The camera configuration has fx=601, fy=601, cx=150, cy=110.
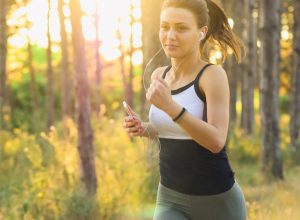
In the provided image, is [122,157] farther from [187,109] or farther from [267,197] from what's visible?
[187,109]

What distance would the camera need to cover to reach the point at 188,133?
Answer: 2672 mm

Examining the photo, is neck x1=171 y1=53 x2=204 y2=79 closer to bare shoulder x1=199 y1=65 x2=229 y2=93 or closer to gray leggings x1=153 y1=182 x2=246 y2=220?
bare shoulder x1=199 y1=65 x2=229 y2=93

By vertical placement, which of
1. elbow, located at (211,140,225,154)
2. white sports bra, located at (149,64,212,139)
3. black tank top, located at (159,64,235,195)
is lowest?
black tank top, located at (159,64,235,195)

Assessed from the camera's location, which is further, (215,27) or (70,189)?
(70,189)

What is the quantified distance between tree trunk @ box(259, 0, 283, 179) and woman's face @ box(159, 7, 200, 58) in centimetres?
736

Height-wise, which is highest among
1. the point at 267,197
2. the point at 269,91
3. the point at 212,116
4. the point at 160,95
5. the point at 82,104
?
the point at 160,95

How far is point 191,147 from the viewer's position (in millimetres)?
2857

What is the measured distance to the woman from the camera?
277 cm

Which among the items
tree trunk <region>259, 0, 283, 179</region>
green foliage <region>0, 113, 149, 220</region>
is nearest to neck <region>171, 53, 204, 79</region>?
green foliage <region>0, 113, 149, 220</region>

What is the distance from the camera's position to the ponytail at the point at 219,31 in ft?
10.3

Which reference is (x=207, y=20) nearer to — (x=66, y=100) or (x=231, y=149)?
(x=231, y=149)

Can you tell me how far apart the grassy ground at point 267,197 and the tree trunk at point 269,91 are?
309mm

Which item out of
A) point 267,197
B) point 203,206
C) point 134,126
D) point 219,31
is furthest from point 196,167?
point 267,197

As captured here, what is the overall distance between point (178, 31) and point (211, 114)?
0.46 m
